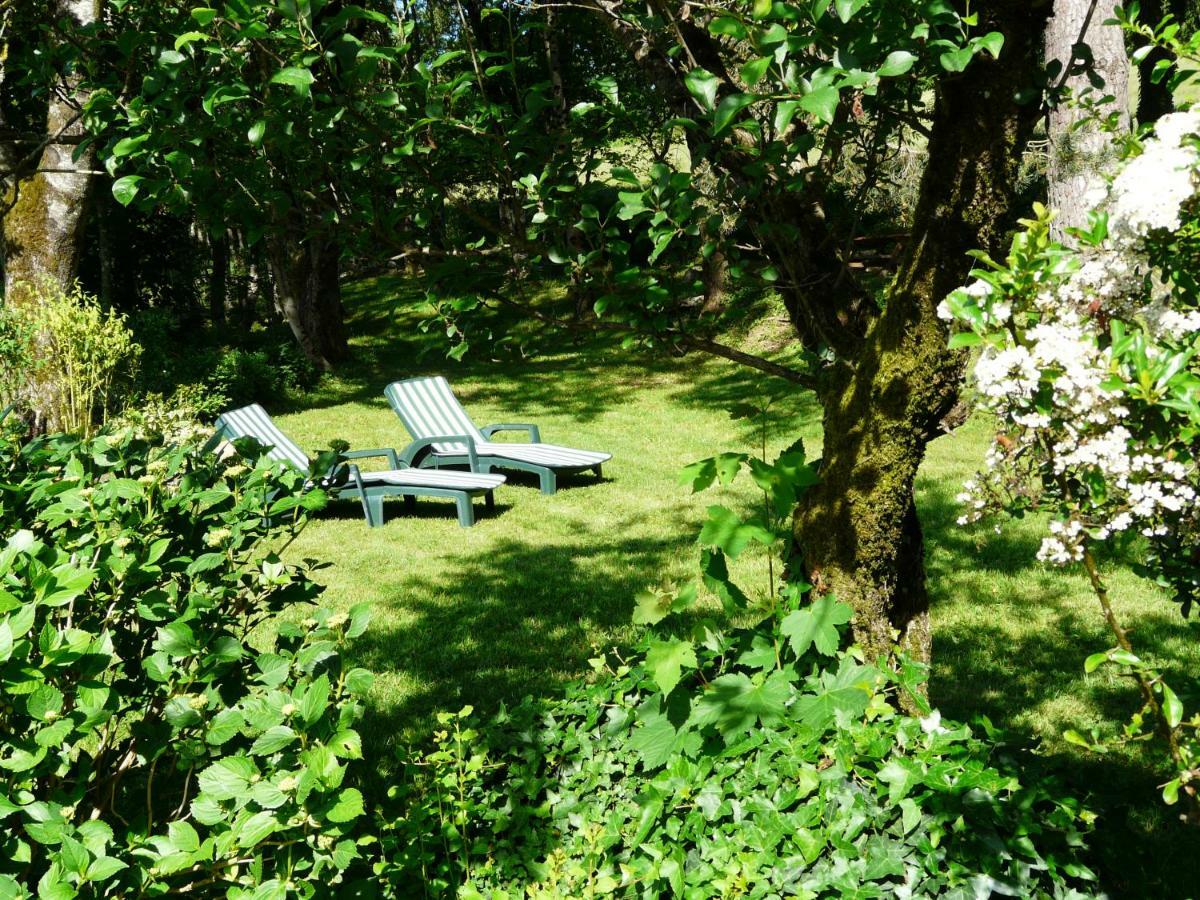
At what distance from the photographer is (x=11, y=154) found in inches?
368

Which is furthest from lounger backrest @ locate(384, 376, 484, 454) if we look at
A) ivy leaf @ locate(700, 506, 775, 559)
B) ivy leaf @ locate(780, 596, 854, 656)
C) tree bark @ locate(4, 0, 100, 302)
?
ivy leaf @ locate(700, 506, 775, 559)

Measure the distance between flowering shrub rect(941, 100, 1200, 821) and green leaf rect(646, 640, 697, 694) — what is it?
2.60 ft

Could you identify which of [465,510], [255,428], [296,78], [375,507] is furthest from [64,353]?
[296,78]

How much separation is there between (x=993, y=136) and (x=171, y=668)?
8.16ft

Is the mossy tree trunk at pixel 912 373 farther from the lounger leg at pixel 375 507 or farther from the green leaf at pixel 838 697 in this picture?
the lounger leg at pixel 375 507

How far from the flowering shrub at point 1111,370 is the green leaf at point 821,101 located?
38 centimetres

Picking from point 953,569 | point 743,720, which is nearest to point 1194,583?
point 743,720

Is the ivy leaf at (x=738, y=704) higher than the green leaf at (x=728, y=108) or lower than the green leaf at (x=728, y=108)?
lower

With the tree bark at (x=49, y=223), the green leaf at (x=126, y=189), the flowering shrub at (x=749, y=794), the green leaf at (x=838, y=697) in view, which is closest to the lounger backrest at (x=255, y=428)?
the tree bark at (x=49, y=223)

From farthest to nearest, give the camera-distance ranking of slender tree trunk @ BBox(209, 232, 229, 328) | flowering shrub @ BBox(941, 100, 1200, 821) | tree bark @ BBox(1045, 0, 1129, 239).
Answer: slender tree trunk @ BBox(209, 232, 229, 328) → tree bark @ BBox(1045, 0, 1129, 239) → flowering shrub @ BBox(941, 100, 1200, 821)

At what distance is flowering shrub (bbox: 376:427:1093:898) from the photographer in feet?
7.47

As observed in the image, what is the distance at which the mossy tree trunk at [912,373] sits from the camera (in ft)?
8.70

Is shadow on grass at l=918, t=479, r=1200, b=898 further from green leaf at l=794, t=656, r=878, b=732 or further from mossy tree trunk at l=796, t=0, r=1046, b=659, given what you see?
green leaf at l=794, t=656, r=878, b=732

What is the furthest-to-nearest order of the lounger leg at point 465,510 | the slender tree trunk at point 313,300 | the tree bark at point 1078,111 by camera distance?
the slender tree trunk at point 313,300, the lounger leg at point 465,510, the tree bark at point 1078,111
